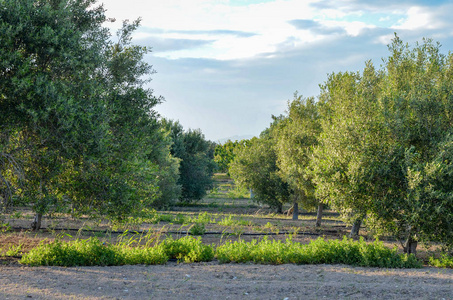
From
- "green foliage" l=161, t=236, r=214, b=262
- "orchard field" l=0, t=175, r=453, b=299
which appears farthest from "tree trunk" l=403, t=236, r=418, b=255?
"green foliage" l=161, t=236, r=214, b=262

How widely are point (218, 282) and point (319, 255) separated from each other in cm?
385

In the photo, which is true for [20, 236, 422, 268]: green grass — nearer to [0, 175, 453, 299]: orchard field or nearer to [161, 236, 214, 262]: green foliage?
[161, 236, 214, 262]: green foliage

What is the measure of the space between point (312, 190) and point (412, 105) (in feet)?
29.8

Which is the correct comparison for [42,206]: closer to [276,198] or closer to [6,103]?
[6,103]

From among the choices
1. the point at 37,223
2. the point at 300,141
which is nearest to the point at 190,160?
the point at 300,141

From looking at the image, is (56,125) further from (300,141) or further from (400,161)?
(300,141)

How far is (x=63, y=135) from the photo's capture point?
944 cm

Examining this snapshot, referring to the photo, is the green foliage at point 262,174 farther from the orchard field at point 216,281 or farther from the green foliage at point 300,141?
the orchard field at point 216,281

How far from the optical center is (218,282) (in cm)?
855

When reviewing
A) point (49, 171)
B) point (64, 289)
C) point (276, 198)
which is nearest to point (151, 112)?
point (49, 171)

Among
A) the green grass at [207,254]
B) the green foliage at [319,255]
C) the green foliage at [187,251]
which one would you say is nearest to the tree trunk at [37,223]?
the green grass at [207,254]

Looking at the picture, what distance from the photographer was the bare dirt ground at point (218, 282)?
24.8 ft

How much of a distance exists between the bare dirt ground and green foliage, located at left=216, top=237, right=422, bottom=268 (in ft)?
1.68

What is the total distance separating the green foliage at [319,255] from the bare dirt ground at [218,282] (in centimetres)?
51
